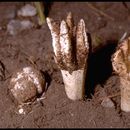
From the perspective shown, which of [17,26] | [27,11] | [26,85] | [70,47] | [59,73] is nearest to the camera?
[70,47]

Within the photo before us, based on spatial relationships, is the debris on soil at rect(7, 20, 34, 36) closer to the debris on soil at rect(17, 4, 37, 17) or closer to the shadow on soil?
the debris on soil at rect(17, 4, 37, 17)

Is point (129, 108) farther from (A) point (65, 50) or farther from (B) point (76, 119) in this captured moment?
(A) point (65, 50)

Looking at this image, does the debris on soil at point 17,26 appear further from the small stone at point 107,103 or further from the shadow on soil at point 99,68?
the small stone at point 107,103

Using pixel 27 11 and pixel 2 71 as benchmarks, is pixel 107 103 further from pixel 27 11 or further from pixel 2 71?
pixel 27 11

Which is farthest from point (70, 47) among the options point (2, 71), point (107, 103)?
point (2, 71)

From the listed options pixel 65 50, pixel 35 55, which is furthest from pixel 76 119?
pixel 35 55

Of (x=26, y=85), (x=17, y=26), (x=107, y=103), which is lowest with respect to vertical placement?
(x=107, y=103)
